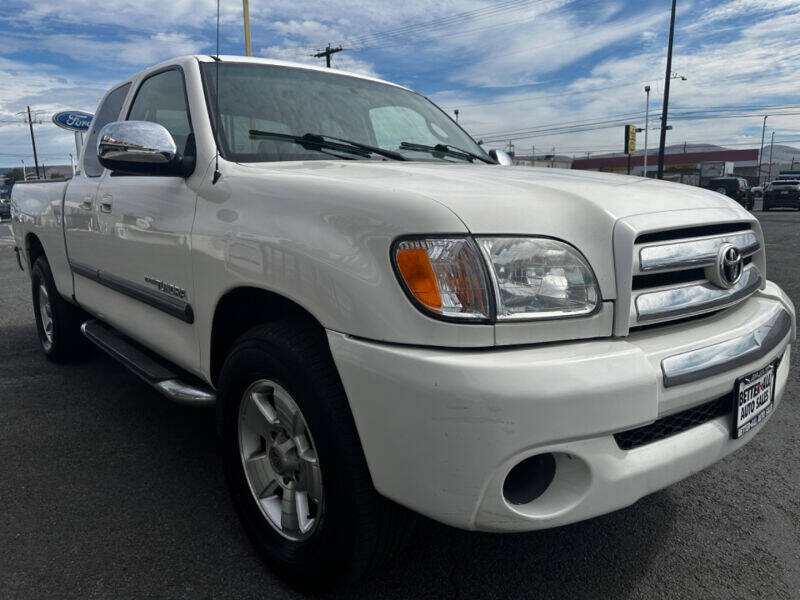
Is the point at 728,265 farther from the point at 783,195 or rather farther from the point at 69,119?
the point at 783,195

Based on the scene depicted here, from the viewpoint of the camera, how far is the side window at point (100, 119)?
11.6 feet

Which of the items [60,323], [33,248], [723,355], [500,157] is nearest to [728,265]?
[723,355]

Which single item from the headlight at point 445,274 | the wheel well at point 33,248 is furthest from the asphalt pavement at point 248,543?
the wheel well at point 33,248

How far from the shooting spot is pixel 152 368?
109 inches

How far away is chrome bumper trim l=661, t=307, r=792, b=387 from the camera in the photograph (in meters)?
1.63

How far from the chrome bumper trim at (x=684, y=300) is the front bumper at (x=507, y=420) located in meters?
0.09

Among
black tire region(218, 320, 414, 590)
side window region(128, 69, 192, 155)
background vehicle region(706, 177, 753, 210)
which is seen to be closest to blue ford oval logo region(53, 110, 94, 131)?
side window region(128, 69, 192, 155)

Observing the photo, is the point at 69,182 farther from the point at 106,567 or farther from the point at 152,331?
the point at 106,567

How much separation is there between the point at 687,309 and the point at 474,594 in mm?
1083

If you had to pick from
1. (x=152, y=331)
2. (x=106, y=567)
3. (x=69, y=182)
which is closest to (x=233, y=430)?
(x=106, y=567)

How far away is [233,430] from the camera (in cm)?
220

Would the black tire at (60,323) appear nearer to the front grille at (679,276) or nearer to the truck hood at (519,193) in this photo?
the truck hood at (519,193)

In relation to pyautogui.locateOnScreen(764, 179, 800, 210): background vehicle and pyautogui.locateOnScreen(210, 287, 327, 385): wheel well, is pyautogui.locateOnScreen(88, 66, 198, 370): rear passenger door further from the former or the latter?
pyautogui.locateOnScreen(764, 179, 800, 210): background vehicle

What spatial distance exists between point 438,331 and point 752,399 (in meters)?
1.09
